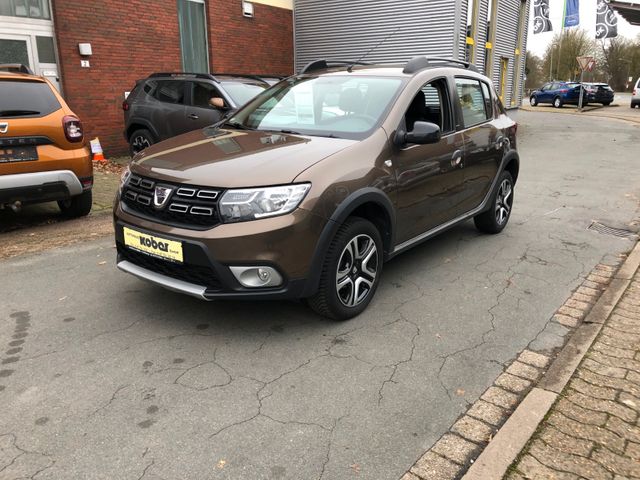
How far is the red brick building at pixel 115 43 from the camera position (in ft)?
33.9

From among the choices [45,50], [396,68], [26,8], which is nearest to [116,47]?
[45,50]

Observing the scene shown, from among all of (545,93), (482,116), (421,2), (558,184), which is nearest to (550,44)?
(545,93)

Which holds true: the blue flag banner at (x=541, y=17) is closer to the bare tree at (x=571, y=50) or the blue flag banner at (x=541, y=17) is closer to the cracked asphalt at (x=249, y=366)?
the cracked asphalt at (x=249, y=366)

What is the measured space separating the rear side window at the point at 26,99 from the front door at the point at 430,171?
3.79 meters

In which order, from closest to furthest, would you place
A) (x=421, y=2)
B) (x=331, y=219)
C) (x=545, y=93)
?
1. (x=331, y=219)
2. (x=421, y=2)
3. (x=545, y=93)

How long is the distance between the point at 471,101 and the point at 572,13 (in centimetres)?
2809

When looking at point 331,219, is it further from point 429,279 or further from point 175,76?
point 175,76

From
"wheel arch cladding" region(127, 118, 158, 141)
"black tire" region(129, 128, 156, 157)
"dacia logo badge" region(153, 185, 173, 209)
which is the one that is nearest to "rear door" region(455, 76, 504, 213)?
"dacia logo badge" region(153, 185, 173, 209)

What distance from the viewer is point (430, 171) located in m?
4.38

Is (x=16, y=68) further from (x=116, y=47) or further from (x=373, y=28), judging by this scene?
(x=373, y=28)

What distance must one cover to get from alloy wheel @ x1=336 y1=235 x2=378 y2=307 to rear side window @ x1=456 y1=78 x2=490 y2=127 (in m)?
1.90

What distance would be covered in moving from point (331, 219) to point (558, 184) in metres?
7.19

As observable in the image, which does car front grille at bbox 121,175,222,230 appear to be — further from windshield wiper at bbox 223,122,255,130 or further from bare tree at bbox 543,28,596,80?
bare tree at bbox 543,28,596,80

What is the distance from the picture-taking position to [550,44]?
6456 centimetres
